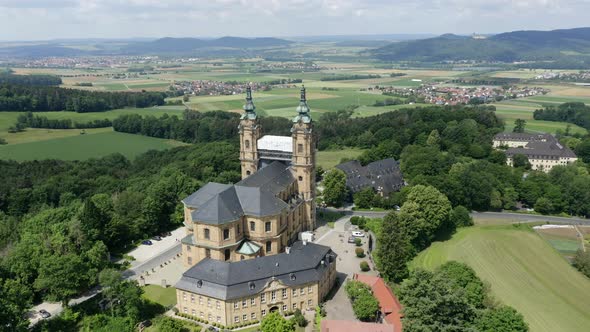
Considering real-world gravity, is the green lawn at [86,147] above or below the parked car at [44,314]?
above

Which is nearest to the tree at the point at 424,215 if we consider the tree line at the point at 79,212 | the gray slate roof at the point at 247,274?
the gray slate roof at the point at 247,274

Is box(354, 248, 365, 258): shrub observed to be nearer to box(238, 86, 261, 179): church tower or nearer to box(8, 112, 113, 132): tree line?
box(238, 86, 261, 179): church tower

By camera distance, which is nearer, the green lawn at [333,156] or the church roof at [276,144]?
the church roof at [276,144]

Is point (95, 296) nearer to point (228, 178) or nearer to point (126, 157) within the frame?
point (228, 178)

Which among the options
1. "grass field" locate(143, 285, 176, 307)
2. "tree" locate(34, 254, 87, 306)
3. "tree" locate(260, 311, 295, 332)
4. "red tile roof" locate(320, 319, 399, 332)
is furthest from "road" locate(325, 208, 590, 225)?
"tree" locate(34, 254, 87, 306)

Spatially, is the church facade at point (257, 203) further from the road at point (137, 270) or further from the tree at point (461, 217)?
the tree at point (461, 217)

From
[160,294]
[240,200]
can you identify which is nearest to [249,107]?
[240,200]

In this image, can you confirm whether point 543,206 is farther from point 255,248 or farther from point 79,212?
point 79,212
